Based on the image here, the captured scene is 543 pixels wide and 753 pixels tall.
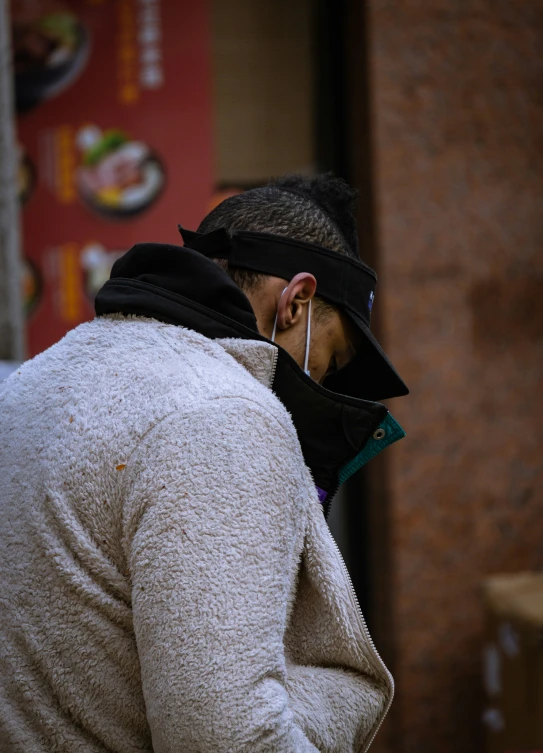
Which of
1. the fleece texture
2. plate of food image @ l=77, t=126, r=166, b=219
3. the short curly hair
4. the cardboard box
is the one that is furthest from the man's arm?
plate of food image @ l=77, t=126, r=166, b=219

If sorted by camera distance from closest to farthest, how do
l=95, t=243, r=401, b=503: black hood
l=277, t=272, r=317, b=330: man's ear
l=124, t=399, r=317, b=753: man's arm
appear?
1. l=124, t=399, r=317, b=753: man's arm
2. l=95, t=243, r=401, b=503: black hood
3. l=277, t=272, r=317, b=330: man's ear

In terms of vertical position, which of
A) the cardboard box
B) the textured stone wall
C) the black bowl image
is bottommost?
the cardboard box

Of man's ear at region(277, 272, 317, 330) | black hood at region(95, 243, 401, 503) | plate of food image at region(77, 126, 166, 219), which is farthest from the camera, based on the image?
plate of food image at region(77, 126, 166, 219)

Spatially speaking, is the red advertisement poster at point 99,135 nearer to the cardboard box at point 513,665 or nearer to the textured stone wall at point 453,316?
the textured stone wall at point 453,316

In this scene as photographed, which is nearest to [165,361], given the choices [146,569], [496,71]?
[146,569]

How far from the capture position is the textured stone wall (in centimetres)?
460

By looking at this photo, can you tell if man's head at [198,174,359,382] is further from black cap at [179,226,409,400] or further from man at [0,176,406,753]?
man at [0,176,406,753]

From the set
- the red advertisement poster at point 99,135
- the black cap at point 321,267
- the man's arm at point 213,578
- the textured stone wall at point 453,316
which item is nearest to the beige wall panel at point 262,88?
the red advertisement poster at point 99,135

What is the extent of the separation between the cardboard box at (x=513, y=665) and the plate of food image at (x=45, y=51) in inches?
133

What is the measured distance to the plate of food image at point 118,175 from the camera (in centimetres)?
472

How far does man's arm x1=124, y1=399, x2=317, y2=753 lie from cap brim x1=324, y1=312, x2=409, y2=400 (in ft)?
2.17

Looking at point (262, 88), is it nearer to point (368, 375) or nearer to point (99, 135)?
point (99, 135)

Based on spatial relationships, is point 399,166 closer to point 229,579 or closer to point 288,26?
point 288,26

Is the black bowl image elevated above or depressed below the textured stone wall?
above
